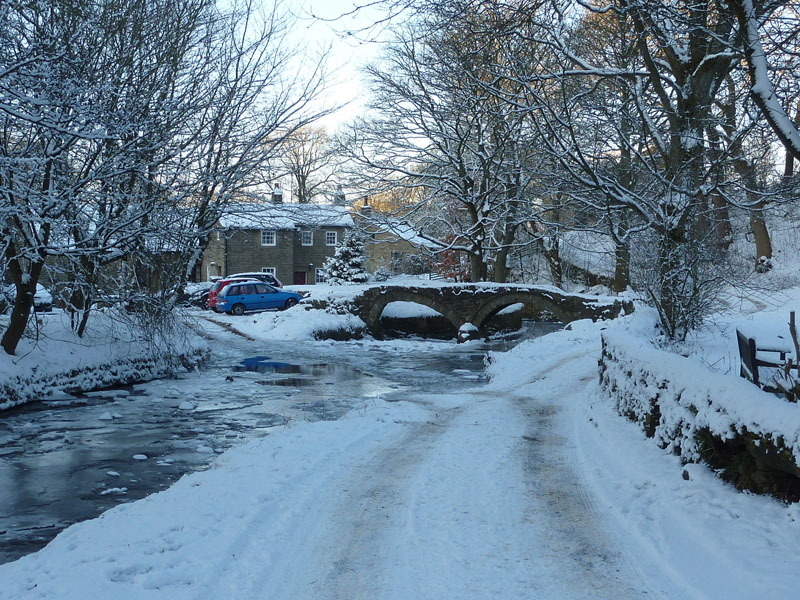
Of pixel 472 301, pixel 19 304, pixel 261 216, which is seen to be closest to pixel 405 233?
pixel 472 301

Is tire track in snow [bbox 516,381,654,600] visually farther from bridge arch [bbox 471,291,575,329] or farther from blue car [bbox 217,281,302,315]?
blue car [bbox 217,281,302,315]

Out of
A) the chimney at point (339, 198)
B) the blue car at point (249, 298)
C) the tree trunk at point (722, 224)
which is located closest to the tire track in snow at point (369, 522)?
the tree trunk at point (722, 224)

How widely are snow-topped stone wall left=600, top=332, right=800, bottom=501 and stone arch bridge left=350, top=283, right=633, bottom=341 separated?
62.7 ft

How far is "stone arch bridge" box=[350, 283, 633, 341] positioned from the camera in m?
28.2

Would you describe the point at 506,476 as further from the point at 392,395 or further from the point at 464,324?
the point at 464,324

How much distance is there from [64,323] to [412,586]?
1590cm

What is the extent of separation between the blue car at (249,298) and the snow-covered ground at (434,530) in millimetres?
25886

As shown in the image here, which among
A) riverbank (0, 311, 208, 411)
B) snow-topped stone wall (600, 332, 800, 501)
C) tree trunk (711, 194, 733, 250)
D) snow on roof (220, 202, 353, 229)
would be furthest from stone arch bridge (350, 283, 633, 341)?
snow-topped stone wall (600, 332, 800, 501)

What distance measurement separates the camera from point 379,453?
336 inches

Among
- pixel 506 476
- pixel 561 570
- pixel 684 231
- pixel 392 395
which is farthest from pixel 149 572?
pixel 684 231

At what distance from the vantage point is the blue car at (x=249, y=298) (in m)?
34.4

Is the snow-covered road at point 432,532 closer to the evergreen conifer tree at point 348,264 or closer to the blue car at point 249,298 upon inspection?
the blue car at point 249,298

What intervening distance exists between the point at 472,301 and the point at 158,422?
19954 millimetres

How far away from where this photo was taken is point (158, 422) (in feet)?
40.8
